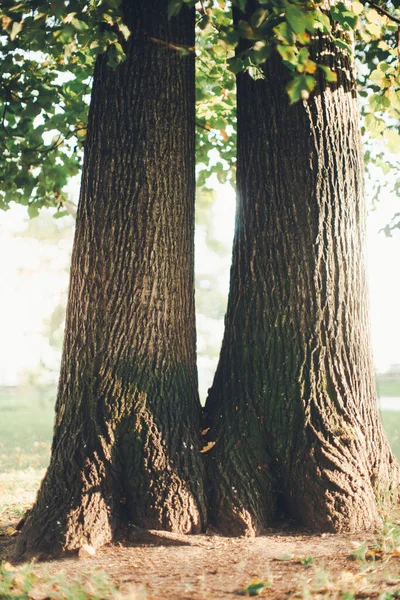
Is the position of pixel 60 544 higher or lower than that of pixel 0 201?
lower

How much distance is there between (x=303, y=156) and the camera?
4.31 metres

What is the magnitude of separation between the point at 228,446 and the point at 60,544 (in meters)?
1.25

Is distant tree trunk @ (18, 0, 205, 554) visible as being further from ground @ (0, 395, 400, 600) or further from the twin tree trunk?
ground @ (0, 395, 400, 600)

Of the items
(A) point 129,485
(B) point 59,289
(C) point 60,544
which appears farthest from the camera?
(B) point 59,289

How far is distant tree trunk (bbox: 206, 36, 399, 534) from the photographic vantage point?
3.92 m

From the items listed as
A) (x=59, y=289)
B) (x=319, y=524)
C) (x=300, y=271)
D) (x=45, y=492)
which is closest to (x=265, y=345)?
(x=300, y=271)

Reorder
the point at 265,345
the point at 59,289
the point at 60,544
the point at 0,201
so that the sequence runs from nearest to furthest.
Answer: the point at 60,544, the point at 265,345, the point at 0,201, the point at 59,289

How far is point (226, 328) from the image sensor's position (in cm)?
443

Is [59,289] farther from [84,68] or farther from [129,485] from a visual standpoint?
[129,485]

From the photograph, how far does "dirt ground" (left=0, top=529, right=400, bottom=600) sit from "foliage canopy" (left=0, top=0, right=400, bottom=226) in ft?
8.49

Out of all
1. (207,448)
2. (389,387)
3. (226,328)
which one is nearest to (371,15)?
(226,328)

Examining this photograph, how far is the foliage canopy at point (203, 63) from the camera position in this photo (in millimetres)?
3521

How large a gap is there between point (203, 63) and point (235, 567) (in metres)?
5.57

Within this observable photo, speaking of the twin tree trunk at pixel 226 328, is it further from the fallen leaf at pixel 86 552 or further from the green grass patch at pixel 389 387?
the green grass patch at pixel 389 387
